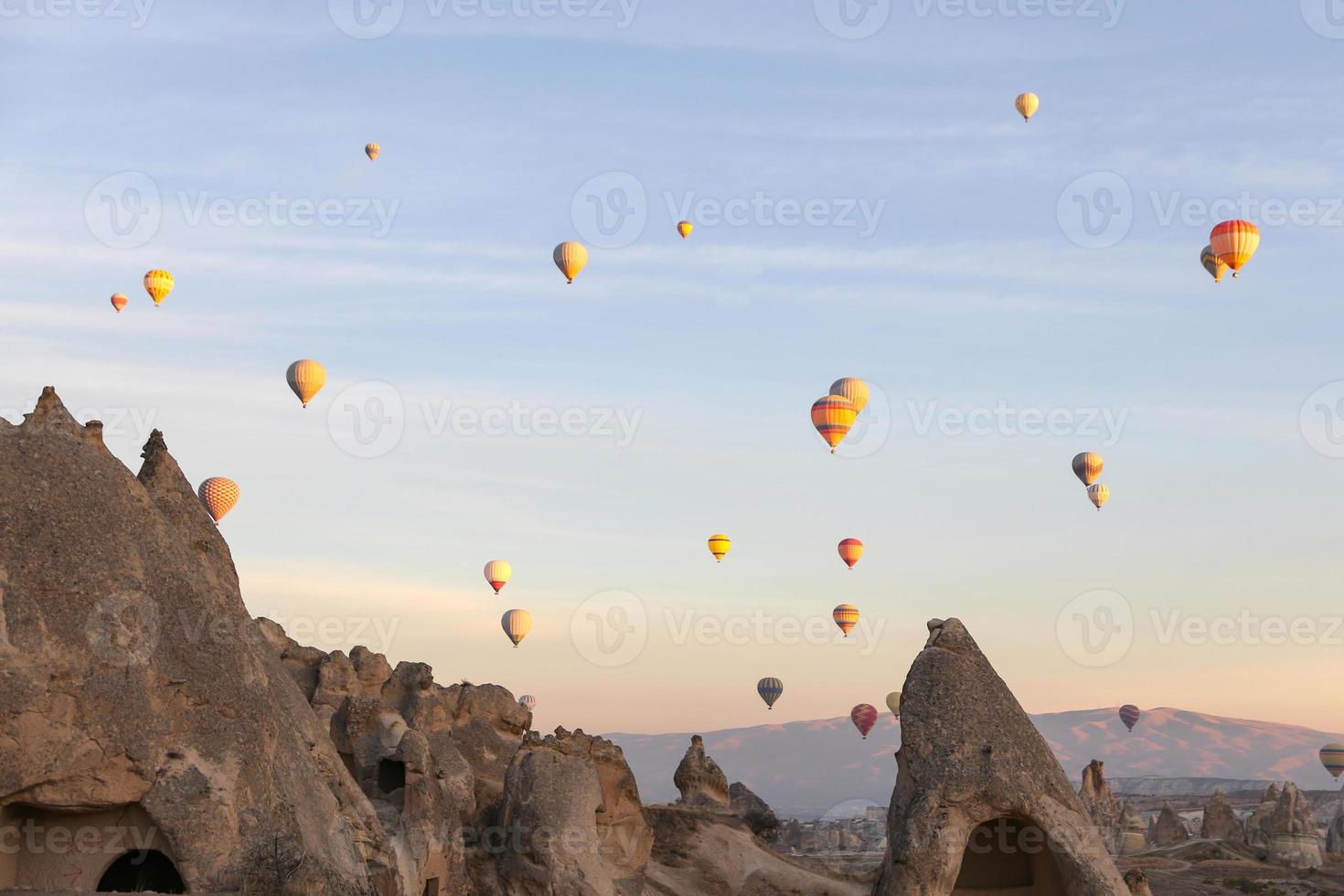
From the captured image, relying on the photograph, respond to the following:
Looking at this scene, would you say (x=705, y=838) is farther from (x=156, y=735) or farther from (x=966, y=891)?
(x=156, y=735)

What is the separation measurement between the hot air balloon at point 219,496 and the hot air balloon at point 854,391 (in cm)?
2431

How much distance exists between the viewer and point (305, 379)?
178ft

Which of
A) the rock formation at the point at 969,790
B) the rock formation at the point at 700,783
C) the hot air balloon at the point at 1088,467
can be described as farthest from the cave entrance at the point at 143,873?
the hot air balloon at the point at 1088,467

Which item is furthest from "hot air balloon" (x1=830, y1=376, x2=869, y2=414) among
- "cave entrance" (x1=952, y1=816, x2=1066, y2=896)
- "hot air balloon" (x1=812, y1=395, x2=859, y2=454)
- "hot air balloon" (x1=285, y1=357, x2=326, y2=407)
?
"cave entrance" (x1=952, y1=816, x2=1066, y2=896)

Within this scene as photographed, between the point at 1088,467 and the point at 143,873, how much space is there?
5392 cm

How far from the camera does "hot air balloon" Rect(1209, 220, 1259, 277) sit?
51.9m

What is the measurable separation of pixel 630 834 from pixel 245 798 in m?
20.2

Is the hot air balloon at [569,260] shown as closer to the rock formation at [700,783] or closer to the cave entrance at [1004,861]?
the rock formation at [700,783]

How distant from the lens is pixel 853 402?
62.6 meters

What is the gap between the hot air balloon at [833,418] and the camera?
6116 cm

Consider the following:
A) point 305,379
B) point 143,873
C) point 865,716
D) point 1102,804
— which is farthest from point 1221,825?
point 143,873

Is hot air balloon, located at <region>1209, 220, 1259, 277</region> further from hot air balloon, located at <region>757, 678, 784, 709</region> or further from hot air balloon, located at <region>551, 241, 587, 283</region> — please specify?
hot air balloon, located at <region>757, 678, 784, 709</region>

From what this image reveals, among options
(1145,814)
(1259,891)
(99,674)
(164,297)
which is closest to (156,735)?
(99,674)

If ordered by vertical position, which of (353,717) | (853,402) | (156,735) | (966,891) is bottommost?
(966,891)
